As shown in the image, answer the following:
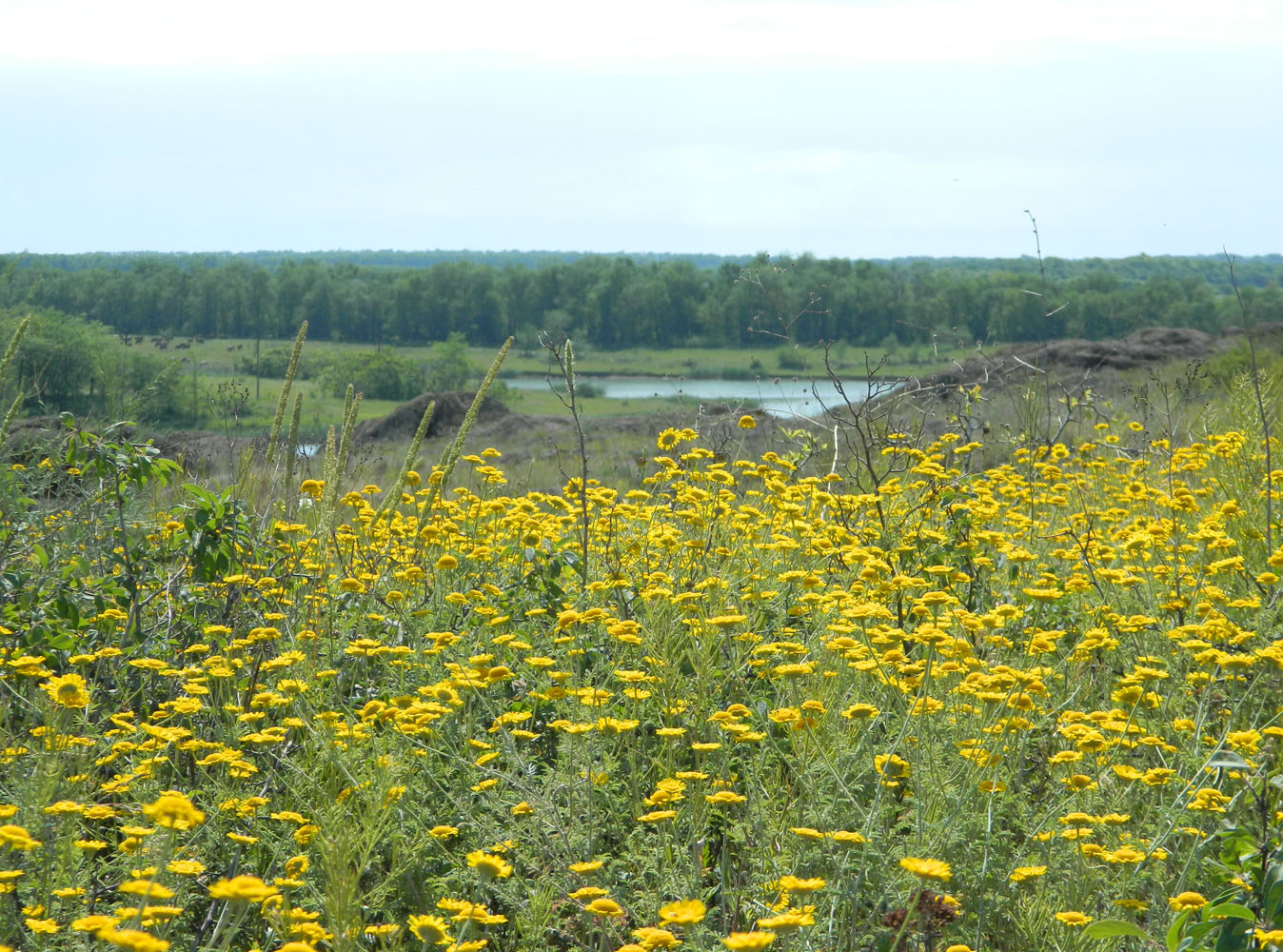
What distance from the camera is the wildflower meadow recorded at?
2.22 metres

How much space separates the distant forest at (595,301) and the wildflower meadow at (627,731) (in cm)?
3175

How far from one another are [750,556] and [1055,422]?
1185 cm

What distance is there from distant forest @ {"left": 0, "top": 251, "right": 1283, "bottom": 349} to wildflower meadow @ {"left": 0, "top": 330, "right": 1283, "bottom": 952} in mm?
31754

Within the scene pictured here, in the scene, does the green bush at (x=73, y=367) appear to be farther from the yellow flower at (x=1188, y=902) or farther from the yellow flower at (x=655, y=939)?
the yellow flower at (x=1188, y=902)

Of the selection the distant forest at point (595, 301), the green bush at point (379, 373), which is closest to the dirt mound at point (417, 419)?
the green bush at point (379, 373)

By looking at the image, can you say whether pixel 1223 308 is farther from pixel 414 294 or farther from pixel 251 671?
pixel 251 671

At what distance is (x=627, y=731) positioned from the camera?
9.80 ft

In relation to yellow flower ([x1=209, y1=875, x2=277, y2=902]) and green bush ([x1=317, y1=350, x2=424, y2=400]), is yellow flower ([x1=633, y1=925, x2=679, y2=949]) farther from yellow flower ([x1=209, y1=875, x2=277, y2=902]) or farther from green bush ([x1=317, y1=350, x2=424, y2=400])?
green bush ([x1=317, y1=350, x2=424, y2=400])

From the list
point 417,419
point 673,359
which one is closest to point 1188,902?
point 417,419

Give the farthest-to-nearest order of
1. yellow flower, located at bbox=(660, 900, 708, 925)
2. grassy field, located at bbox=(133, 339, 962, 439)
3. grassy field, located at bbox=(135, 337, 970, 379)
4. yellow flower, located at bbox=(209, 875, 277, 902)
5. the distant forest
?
grassy field, located at bbox=(135, 337, 970, 379), the distant forest, grassy field, located at bbox=(133, 339, 962, 439), yellow flower, located at bbox=(660, 900, 708, 925), yellow flower, located at bbox=(209, 875, 277, 902)

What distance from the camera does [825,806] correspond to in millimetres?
2592

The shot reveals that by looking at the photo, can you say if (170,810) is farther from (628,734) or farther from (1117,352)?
(1117,352)

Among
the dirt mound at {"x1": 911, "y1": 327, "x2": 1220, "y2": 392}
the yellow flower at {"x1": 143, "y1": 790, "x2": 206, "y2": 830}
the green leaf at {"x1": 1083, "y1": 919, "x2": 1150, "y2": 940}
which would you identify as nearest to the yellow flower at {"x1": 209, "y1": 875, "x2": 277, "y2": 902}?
the yellow flower at {"x1": 143, "y1": 790, "x2": 206, "y2": 830}

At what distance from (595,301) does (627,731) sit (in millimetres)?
73382
